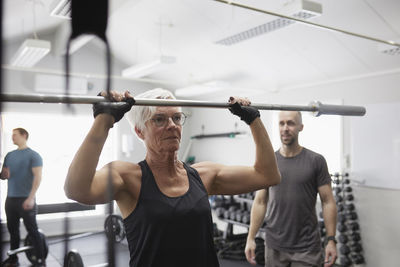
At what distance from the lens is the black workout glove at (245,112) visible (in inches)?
55.1

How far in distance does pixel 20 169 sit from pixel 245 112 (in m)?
0.86

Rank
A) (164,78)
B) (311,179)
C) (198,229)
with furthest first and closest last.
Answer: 1. (164,78)
2. (311,179)
3. (198,229)

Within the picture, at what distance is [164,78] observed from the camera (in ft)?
24.0

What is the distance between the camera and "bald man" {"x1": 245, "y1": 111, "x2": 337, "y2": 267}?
2.25m

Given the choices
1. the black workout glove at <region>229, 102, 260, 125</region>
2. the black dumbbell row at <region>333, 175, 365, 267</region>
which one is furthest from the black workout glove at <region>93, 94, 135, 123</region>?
the black dumbbell row at <region>333, 175, 365, 267</region>

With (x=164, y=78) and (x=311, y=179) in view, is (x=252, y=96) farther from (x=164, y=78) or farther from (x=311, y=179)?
Result: (x=311, y=179)

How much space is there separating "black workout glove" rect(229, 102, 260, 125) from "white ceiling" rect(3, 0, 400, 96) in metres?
2.12

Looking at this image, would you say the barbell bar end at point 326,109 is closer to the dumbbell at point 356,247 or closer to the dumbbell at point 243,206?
the dumbbell at point 356,247

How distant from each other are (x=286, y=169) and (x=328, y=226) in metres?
0.47

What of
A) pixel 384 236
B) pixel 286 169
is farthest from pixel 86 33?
pixel 384 236

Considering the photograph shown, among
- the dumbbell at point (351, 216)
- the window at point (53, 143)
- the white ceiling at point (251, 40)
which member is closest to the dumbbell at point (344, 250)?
the dumbbell at point (351, 216)

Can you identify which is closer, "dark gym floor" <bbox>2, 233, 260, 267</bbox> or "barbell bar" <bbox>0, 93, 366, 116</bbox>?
"barbell bar" <bbox>0, 93, 366, 116</bbox>

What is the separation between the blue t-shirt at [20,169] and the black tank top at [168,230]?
20.1 inches

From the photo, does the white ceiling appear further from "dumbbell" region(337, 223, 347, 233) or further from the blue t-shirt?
the blue t-shirt
